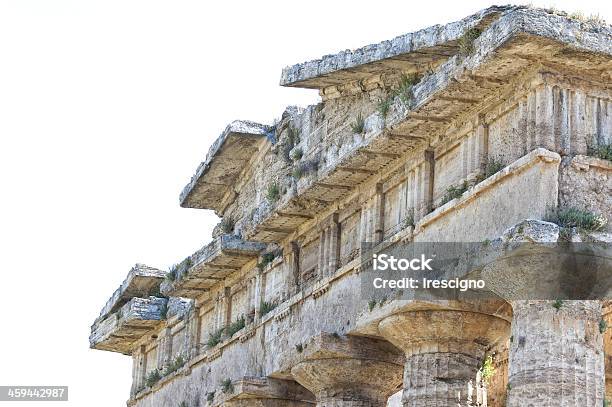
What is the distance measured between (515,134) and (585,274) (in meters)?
2.11

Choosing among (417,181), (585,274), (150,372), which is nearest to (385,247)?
(417,181)

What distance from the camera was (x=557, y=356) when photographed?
18141 mm

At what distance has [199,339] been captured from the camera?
30.1 meters

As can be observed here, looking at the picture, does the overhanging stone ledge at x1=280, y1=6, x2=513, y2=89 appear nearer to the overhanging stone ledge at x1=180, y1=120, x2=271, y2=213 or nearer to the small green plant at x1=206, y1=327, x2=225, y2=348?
the overhanging stone ledge at x1=180, y1=120, x2=271, y2=213

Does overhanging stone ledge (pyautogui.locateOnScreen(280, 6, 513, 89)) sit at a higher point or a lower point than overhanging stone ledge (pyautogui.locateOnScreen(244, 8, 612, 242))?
higher

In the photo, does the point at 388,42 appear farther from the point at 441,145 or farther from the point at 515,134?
the point at 515,134

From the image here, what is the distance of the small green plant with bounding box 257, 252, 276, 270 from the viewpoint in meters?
26.6

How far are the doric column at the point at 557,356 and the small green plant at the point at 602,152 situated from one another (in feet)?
5.83

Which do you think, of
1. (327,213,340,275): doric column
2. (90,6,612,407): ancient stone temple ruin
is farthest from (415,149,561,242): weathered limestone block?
(327,213,340,275): doric column

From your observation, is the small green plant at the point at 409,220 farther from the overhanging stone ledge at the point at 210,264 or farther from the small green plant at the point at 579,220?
the overhanging stone ledge at the point at 210,264

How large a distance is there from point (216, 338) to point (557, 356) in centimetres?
1128

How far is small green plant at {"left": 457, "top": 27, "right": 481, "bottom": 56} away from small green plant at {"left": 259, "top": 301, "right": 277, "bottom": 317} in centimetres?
755

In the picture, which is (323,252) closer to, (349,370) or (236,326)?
(349,370)

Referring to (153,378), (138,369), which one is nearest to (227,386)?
(153,378)
